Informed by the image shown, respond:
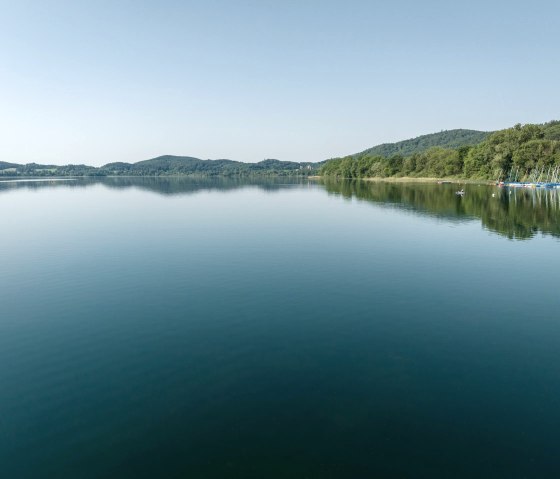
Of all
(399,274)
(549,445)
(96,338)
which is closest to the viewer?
(549,445)

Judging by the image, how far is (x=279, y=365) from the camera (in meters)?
18.0

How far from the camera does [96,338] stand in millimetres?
21062

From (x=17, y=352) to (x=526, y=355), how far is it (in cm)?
2784

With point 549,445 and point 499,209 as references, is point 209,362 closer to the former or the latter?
point 549,445

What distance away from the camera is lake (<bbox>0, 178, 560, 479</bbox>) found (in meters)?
12.4

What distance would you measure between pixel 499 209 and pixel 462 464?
82742 mm

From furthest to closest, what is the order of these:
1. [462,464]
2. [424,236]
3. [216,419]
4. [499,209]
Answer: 1. [499,209]
2. [424,236]
3. [216,419]
4. [462,464]

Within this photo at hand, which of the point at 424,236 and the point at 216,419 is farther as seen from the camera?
the point at 424,236

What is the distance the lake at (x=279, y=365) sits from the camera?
12.4 meters

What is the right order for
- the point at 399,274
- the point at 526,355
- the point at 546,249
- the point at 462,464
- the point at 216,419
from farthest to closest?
the point at 546,249 → the point at 399,274 → the point at 526,355 → the point at 216,419 → the point at 462,464

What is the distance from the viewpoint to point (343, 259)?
39562 millimetres

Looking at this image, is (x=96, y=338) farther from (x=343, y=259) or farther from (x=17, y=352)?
(x=343, y=259)

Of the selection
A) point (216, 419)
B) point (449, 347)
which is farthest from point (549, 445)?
point (216, 419)

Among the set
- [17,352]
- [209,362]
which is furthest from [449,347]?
[17,352]
